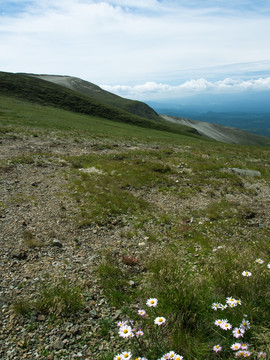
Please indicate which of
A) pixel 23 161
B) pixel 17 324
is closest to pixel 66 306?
pixel 17 324

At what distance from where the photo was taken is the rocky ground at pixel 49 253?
582 centimetres

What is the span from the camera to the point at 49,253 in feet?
32.6

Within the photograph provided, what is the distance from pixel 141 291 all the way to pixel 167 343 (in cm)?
290

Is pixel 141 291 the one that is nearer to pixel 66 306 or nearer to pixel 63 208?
pixel 66 306

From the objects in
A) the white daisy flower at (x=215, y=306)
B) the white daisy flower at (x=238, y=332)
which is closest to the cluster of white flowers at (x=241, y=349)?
the white daisy flower at (x=238, y=332)

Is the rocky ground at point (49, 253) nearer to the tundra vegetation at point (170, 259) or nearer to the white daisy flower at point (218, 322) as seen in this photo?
the tundra vegetation at point (170, 259)

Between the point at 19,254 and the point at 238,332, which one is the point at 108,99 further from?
the point at 238,332

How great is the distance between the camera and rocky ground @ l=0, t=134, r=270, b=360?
5.82 metres

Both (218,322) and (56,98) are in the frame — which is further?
(56,98)

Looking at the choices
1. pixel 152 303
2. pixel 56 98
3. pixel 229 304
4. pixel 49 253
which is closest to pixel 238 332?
pixel 229 304

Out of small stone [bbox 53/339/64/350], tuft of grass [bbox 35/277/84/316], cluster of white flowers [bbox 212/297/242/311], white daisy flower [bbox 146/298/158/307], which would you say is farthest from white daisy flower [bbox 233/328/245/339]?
tuft of grass [bbox 35/277/84/316]

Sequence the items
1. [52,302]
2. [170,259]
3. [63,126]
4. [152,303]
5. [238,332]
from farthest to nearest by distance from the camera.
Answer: [63,126] < [170,259] < [52,302] < [152,303] < [238,332]

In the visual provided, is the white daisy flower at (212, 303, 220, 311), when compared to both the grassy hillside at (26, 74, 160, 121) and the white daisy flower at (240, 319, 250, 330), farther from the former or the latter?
the grassy hillside at (26, 74, 160, 121)

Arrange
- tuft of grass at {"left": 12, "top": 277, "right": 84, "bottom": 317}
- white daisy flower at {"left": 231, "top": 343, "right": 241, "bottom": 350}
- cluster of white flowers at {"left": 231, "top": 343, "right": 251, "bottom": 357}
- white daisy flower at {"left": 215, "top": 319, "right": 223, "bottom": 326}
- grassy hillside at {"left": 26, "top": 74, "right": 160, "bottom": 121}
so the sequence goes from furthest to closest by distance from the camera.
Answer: grassy hillside at {"left": 26, "top": 74, "right": 160, "bottom": 121}
tuft of grass at {"left": 12, "top": 277, "right": 84, "bottom": 317}
white daisy flower at {"left": 215, "top": 319, "right": 223, "bottom": 326}
white daisy flower at {"left": 231, "top": 343, "right": 241, "bottom": 350}
cluster of white flowers at {"left": 231, "top": 343, "right": 251, "bottom": 357}
